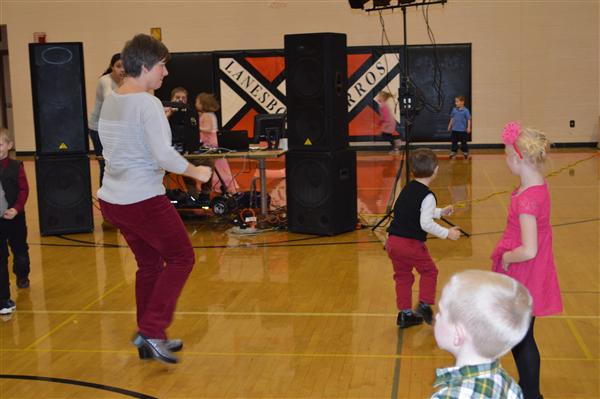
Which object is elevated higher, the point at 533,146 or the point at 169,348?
the point at 533,146

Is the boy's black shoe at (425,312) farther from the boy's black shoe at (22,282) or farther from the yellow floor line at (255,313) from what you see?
the boy's black shoe at (22,282)

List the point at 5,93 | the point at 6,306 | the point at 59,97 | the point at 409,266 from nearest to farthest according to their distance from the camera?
the point at 409,266
the point at 6,306
the point at 59,97
the point at 5,93

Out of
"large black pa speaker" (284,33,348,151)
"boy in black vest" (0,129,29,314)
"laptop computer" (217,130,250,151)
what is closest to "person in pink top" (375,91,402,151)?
"laptop computer" (217,130,250,151)

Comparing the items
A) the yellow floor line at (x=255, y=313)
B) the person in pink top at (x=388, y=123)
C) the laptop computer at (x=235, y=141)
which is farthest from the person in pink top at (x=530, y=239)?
the person in pink top at (x=388, y=123)

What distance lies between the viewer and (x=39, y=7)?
62.6ft

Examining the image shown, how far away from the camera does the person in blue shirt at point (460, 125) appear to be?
16453 mm

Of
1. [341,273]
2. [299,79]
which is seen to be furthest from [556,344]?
[299,79]

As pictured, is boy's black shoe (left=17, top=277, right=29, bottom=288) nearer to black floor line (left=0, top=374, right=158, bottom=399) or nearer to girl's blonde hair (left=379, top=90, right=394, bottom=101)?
black floor line (left=0, top=374, right=158, bottom=399)

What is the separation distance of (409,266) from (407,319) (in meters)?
0.35

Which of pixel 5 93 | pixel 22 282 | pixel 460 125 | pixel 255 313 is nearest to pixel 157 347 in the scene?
pixel 255 313

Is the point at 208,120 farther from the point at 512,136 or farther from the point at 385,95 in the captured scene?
the point at 385,95

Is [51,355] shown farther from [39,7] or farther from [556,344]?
[39,7]

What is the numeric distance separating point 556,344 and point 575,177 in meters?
8.52

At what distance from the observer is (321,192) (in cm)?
829
